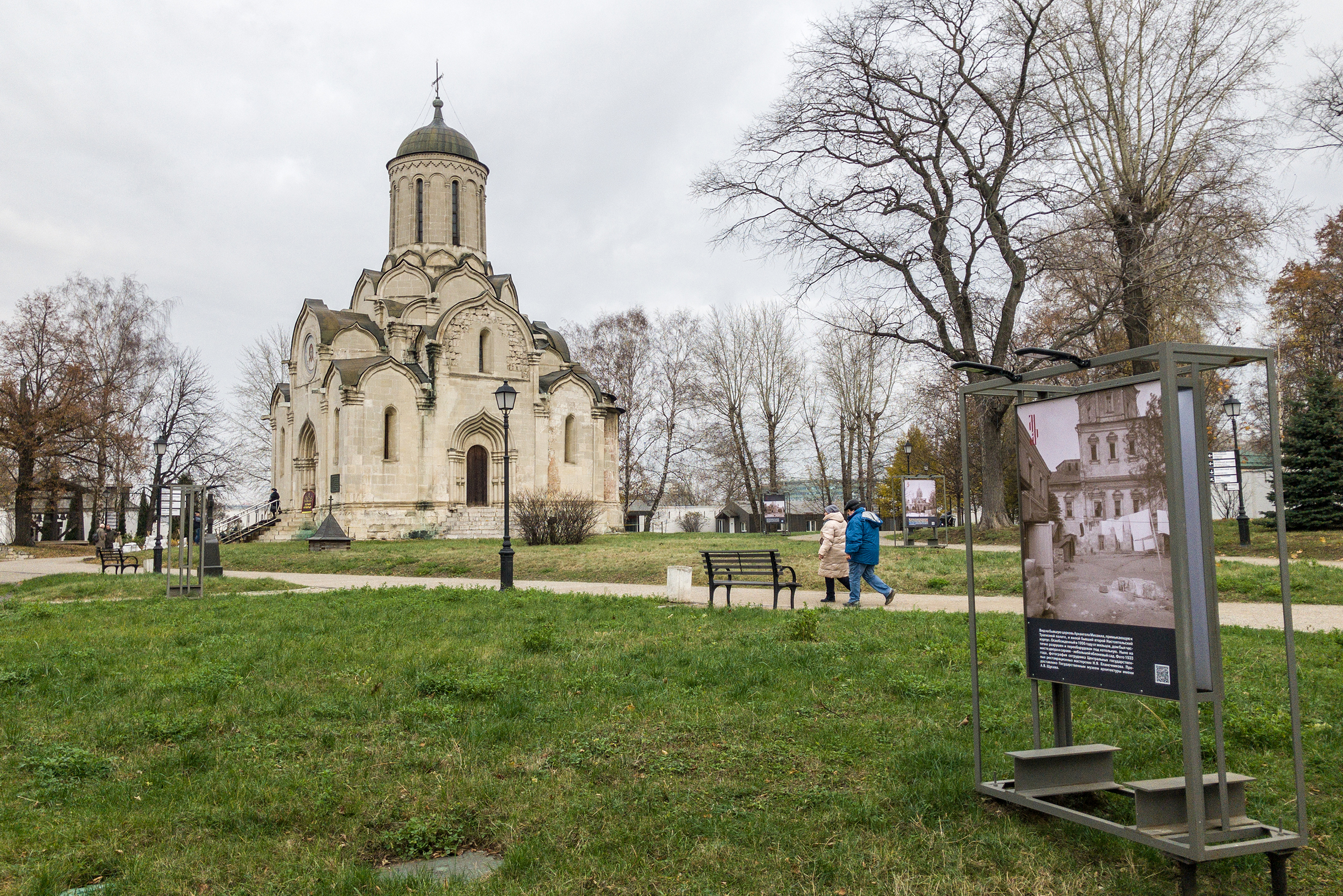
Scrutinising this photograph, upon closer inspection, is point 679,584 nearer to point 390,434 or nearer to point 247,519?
point 390,434

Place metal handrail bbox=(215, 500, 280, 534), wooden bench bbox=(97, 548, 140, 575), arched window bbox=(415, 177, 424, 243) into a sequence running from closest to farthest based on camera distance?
wooden bench bbox=(97, 548, 140, 575)
metal handrail bbox=(215, 500, 280, 534)
arched window bbox=(415, 177, 424, 243)

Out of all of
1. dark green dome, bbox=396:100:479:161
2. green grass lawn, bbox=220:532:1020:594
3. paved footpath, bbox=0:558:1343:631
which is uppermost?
dark green dome, bbox=396:100:479:161

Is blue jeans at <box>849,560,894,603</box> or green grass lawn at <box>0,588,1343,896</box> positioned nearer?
green grass lawn at <box>0,588,1343,896</box>

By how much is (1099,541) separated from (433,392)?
36.5 meters

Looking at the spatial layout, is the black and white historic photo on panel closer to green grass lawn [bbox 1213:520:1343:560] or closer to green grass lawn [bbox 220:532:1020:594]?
green grass lawn [bbox 220:532:1020:594]

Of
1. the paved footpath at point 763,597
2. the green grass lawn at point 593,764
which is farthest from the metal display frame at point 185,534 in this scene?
the green grass lawn at point 593,764

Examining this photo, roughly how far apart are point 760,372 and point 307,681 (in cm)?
3974

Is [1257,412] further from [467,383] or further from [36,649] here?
[36,649]

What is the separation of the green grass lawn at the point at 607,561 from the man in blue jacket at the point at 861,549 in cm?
255

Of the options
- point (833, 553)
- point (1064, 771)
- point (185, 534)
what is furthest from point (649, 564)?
point (1064, 771)

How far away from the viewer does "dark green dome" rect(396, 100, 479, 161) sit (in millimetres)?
42031

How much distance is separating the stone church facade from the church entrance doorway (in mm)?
73

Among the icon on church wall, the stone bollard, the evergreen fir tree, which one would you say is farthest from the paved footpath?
the evergreen fir tree

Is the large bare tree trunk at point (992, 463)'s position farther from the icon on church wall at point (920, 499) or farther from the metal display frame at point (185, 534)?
the metal display frame at point (185, 534)
